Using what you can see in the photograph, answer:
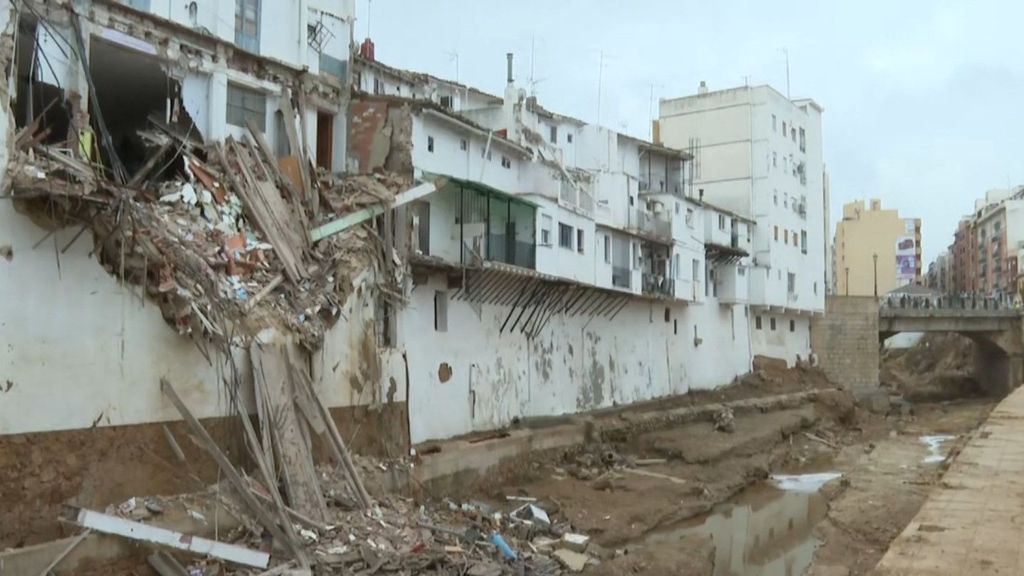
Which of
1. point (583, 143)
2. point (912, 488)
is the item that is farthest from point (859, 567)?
point (583, 143)

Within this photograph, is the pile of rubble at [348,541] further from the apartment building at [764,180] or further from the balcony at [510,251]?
the apartment building at [764,180]

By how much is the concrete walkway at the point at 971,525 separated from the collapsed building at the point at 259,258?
9106 mm

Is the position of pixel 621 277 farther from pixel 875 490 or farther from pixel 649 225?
pixel 875 490

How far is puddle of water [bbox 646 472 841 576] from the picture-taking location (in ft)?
62.4

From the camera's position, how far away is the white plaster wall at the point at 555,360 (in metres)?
21.8

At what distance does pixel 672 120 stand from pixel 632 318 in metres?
17.7

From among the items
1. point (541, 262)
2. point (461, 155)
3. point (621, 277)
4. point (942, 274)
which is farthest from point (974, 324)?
point (942, 274)

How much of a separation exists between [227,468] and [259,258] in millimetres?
4444

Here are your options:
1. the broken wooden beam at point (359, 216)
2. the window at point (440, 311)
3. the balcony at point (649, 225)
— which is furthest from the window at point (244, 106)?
the balcony at point (649, 225)

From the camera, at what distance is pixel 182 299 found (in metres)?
14.2

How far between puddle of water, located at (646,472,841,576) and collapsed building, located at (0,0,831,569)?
635 centimetres

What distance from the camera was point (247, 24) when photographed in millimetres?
18578

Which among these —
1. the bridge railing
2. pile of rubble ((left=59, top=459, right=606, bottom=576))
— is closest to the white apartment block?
pile of rubble ((left=59, top=459, right=606, bottom=576))

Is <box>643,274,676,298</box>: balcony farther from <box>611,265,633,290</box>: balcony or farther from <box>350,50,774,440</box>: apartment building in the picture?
<box>611,265,633,290</box>: balcony
